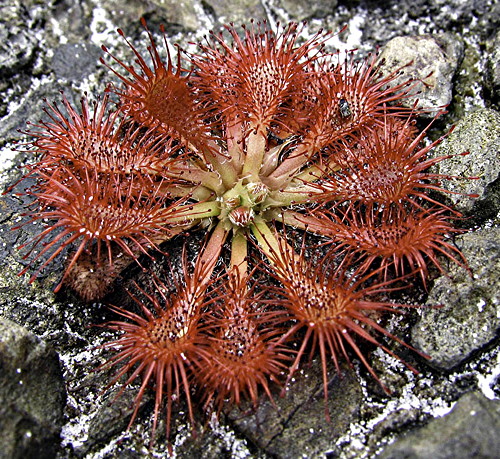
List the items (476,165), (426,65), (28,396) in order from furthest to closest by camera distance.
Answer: (426,65) → (476,165) → (28,396)

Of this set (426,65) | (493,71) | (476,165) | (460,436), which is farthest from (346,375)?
(493,71)

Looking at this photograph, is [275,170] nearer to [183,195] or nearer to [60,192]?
[183,195]

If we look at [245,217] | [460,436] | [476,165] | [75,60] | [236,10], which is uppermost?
[75,60]

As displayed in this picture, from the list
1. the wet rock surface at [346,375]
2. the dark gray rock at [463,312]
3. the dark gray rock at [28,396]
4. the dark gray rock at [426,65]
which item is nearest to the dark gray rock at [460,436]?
the wet rock surface at [346,375]

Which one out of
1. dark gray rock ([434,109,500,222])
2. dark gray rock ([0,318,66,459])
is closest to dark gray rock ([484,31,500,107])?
dark gray rock ([434,109,500,222])

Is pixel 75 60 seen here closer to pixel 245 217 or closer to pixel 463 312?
pixel 245 217

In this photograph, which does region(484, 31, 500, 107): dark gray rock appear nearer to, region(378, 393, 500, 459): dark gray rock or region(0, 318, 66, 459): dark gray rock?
region(378, 393, 500, 459): dark gray rock

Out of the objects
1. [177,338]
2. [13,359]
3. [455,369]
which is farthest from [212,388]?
[455,369]

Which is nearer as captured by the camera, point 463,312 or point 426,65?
point 463,312
